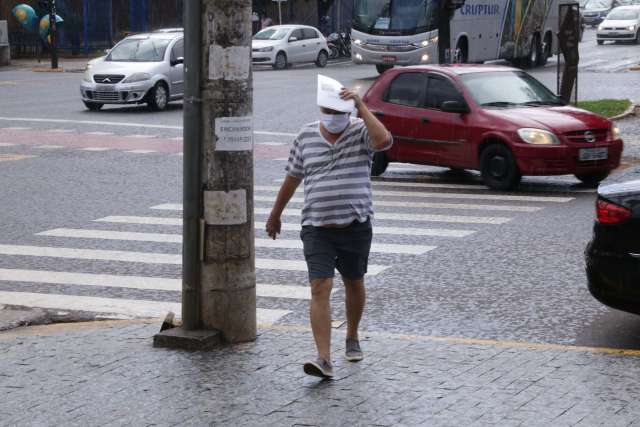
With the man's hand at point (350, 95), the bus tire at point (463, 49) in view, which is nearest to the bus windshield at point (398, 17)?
the bus tire at point (463, 49)

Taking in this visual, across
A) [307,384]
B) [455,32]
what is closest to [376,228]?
[307,384]

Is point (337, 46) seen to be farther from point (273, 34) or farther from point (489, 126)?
point (489, 126)

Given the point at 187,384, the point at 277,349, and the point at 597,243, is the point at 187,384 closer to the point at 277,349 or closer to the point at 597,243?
the point at 277,349

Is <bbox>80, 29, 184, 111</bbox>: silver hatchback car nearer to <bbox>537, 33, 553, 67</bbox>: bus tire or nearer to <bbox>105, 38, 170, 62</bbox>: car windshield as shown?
<bbox>105, 38, 170, 62</bbox>: car windshield

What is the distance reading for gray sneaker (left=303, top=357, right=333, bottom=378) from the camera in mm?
6918

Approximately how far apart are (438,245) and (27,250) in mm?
3973

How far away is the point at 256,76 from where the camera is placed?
40.0 m

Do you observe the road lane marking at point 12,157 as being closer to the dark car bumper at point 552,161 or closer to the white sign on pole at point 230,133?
the dark car bumper at point 552,161

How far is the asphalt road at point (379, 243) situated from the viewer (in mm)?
9125

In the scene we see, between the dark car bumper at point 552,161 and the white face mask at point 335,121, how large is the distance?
859cm

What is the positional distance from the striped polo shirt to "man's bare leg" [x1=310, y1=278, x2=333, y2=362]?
35cm

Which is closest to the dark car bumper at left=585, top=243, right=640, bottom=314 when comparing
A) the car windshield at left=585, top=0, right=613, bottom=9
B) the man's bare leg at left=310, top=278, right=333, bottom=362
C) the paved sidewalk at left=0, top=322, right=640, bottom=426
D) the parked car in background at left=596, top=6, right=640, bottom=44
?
the paved sidewalk at left=0, top=322, right=640, bottom=426

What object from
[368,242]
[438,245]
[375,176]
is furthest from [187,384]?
[375,176]

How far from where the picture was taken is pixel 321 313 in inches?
282
